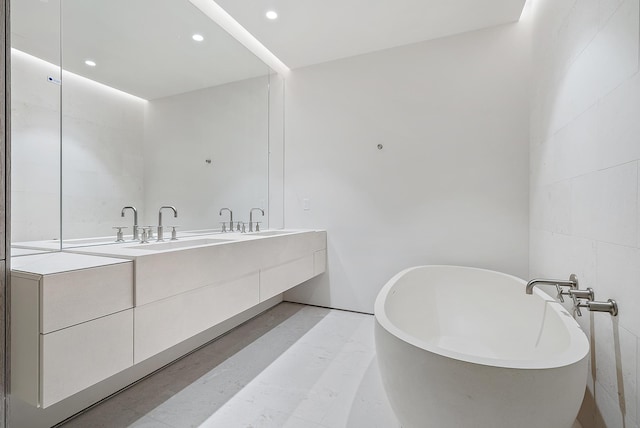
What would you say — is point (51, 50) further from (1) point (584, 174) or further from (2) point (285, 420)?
(1) point (584, 174)

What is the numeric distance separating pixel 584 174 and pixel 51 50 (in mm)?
2605

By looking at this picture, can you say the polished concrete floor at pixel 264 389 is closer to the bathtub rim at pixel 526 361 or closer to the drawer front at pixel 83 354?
the drawer front at pixel 83 354

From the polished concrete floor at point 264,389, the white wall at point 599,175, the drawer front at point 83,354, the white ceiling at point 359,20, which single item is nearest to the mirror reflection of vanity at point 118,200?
the drawer front at point 83,354

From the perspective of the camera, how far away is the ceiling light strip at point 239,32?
2203mm

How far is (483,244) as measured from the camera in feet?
7.98

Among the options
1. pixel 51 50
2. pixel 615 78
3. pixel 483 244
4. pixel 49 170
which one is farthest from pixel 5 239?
pixel 483 244

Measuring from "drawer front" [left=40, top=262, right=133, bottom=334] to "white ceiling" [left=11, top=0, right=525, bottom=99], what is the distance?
1.11m

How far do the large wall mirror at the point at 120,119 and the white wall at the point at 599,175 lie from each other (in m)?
2.33

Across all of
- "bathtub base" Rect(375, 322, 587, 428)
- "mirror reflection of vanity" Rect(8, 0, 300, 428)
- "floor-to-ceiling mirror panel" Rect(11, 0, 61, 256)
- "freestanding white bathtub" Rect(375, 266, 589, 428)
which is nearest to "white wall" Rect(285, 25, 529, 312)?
"mirror reflection of vanity" Rect(8, 0, 300, 428)

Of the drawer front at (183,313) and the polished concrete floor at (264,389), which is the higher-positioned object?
the drawer front at (183,313)

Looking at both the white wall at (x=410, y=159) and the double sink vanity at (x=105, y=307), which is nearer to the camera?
the double sink vanity at (x=105, y=307)

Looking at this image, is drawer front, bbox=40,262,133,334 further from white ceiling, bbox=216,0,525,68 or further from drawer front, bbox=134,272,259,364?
white ceiling, bbox=216,0,525,68

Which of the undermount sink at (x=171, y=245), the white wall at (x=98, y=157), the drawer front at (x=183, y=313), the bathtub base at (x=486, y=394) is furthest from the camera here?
the undermount sink at (x=171, y=245)

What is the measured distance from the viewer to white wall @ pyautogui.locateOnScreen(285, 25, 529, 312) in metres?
2.35
